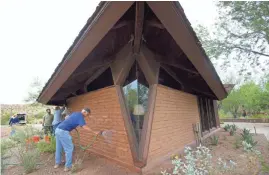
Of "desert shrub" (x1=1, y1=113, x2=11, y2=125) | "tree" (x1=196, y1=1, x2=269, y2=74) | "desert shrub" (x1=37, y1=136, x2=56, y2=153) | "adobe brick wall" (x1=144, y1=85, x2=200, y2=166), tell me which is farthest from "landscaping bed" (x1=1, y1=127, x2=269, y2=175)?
"desert shrub" (x1=1, y1=113, x2=11, y2=125)

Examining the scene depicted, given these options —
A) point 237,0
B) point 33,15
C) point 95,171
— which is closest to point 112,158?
point 95,171

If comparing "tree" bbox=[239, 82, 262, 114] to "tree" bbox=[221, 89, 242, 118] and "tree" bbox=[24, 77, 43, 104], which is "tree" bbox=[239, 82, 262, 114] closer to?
"tree" bbox=[221, 89, 242, 118]

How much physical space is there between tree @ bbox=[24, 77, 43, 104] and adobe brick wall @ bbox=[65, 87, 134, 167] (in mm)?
28749

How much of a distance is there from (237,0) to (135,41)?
463 inches

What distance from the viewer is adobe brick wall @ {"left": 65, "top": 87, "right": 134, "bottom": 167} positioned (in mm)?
5211

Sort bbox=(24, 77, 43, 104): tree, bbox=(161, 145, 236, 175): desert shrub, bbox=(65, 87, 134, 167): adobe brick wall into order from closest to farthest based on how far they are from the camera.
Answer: bbox=(161, 145, 236, 175): desert shrub → bbox=(65, 87, 134, 167): adobe brick wall → bbox=(24, 77, 43, 104): tree

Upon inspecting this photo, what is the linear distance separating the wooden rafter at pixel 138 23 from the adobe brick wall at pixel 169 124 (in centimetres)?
138

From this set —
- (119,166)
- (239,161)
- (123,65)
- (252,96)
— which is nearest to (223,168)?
(239,161)

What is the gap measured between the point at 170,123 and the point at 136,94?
5.39 ft

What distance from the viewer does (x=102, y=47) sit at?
526 centimetres

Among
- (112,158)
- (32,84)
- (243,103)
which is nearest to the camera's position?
(112,158)

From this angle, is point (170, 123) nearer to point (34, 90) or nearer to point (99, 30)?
point (99, 30)

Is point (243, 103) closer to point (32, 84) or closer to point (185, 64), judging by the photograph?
point (185, 64)

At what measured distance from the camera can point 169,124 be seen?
6223 mm
